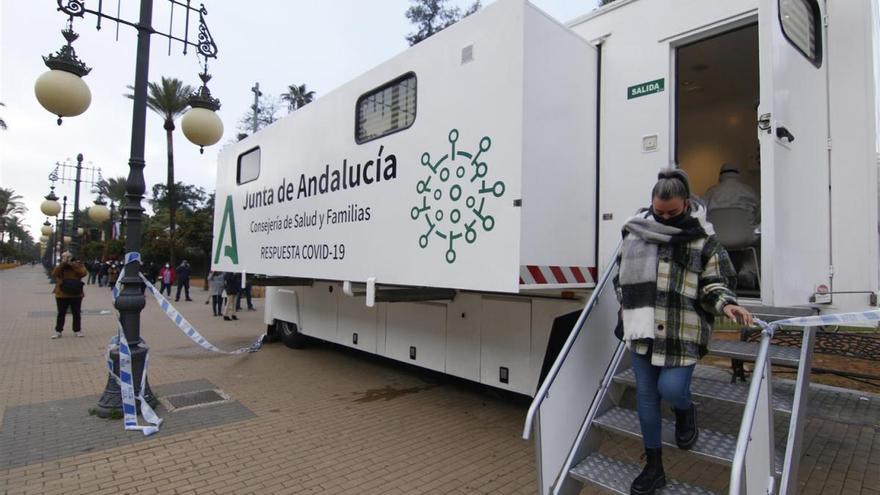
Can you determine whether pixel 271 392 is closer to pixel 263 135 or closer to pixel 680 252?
pixel 263 135

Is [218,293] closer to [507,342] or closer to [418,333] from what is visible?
[418,333]

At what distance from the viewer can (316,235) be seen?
536 cm

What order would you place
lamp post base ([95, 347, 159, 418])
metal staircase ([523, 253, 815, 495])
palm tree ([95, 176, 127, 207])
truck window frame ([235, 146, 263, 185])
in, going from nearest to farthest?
metal staircase ([523, 253, 815, 495]) < lamp post base ([95, 347, 159, 418]) < truck window frame ([235, 146, 263, 185]) < palm tree ([95, 176, 127, 207])

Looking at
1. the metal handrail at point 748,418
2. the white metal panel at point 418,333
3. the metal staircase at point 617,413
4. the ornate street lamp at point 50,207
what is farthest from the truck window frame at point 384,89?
the ornate street lamp at point 50,207

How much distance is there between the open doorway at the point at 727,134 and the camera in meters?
4.06

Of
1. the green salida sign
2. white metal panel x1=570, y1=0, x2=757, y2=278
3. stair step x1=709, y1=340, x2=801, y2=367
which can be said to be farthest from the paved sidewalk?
the green salida sign

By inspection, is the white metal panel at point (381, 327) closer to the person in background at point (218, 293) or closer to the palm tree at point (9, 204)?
the person in background at point (218, 293)

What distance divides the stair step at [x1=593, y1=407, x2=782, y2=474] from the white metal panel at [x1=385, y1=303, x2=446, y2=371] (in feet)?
8.41

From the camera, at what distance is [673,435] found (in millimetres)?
2621

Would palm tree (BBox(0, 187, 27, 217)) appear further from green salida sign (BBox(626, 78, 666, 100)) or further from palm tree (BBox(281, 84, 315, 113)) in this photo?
green salida sign (BBox(626, 78, 666, 100))

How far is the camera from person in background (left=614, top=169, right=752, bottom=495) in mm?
2404

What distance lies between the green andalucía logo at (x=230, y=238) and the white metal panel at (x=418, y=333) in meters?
2.99

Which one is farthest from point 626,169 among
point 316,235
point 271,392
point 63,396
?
point 63,396

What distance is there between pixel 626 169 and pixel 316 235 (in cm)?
334
